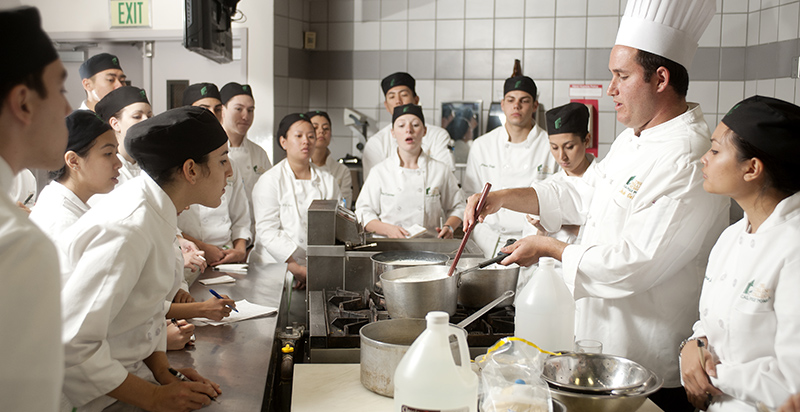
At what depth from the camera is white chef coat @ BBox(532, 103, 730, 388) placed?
1.70m

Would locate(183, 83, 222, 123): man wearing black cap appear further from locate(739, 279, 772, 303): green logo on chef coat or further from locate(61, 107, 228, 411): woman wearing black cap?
locate(739, 279, 772, 303): green logo on chef coat

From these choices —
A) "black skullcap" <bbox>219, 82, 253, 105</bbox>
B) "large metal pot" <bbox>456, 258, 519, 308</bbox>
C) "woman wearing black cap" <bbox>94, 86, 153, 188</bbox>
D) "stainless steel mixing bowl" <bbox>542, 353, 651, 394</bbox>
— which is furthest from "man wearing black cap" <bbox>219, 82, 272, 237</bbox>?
"stainless steel mixing bowl" <bbox>542, 353, 651, 394</bbox>

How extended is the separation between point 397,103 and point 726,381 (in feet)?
11.5

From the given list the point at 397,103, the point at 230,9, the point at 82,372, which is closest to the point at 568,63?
the point at 397,103

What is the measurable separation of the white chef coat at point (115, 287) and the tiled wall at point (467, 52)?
147 inches

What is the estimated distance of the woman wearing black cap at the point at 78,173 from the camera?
1.94 m

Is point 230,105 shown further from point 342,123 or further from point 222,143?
point 222,143

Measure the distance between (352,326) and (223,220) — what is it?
71.9 inches

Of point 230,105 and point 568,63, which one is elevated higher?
point 568,63

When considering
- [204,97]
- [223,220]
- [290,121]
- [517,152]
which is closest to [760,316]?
[223,220]

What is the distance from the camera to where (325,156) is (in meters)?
4.57

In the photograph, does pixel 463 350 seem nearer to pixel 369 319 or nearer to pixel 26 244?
pixel 26 244

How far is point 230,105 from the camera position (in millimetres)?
4129

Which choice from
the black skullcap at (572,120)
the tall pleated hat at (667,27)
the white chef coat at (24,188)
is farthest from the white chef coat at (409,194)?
the tall pleated hat at (667,27)
